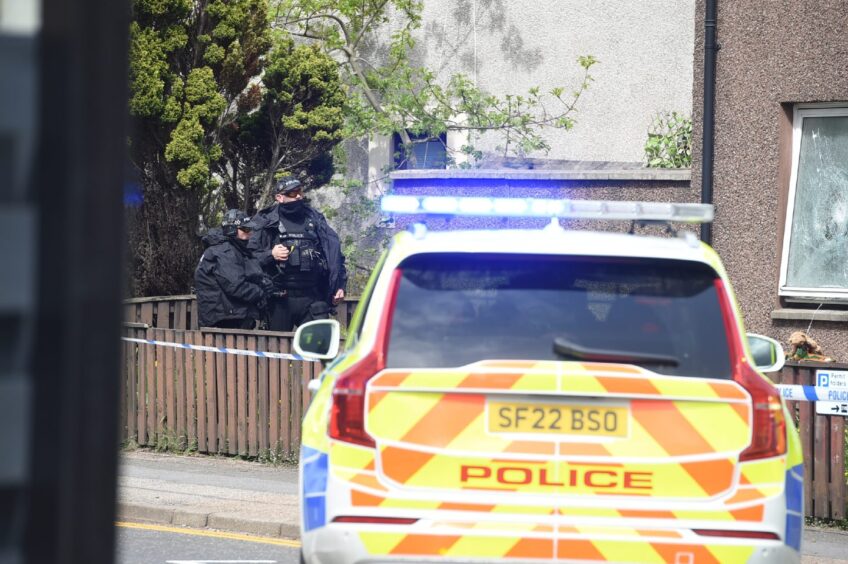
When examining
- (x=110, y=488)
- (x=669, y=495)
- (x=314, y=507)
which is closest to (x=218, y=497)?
(x=314, y=507)

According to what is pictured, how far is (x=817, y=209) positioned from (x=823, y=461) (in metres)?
3.92

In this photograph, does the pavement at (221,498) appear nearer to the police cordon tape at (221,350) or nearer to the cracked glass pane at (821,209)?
the police cordon tape at (221,350)

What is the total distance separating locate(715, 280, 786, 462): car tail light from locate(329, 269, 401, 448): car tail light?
3.92 ft

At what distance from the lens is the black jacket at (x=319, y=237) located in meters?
12.6

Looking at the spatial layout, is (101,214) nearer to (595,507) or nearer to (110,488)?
(110,488)

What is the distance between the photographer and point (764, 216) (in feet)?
39.8

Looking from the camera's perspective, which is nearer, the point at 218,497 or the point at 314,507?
the point at 314,507

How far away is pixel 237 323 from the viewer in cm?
1238

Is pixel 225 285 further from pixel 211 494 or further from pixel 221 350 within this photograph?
pixel 211 494

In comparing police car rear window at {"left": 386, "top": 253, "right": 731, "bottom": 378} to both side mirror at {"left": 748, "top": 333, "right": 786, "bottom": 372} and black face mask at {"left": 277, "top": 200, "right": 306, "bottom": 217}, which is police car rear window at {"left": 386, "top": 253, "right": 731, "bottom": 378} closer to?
side mirror at {"left": 748, "top": 333, "right": 786, "bottom": 372}

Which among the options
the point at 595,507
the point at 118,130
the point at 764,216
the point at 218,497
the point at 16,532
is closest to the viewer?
the point at 16,532

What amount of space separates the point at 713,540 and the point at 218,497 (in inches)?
212

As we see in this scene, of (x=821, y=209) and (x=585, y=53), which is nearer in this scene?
(x=821, y=209)

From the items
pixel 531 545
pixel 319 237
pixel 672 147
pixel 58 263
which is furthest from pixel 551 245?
pixel 672 147
